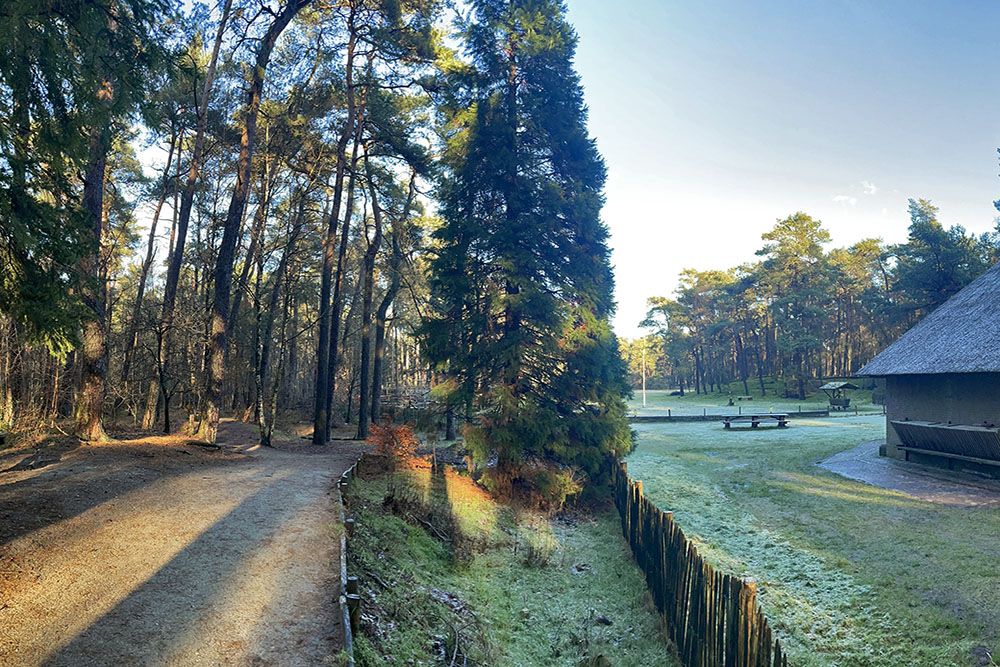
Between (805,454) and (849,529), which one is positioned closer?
(849,529)

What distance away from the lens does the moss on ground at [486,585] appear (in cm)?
611

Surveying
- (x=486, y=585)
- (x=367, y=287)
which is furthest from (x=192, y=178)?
(x=486, y=585)

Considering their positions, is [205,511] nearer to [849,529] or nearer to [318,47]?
[849,529]

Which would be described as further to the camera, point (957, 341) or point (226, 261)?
point (957, 341)

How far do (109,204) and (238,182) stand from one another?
40.0 ft

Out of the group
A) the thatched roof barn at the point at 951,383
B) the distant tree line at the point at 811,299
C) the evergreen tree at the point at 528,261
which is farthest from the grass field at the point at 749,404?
the evergreen tree at the point at 528,261

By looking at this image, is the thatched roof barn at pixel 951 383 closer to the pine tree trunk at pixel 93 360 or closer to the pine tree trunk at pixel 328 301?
the pine tree trunk at pixel 328 301

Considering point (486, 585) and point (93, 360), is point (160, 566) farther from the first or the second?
point (93, 360)

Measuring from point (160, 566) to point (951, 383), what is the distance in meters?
20.2

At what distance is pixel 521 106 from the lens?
14.0 metres

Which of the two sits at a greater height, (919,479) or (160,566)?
(160,566)

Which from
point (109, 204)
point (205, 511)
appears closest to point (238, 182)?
point (205, 511)

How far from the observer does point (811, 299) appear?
50.8 m

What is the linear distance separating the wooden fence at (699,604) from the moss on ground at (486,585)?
456 millimetres
